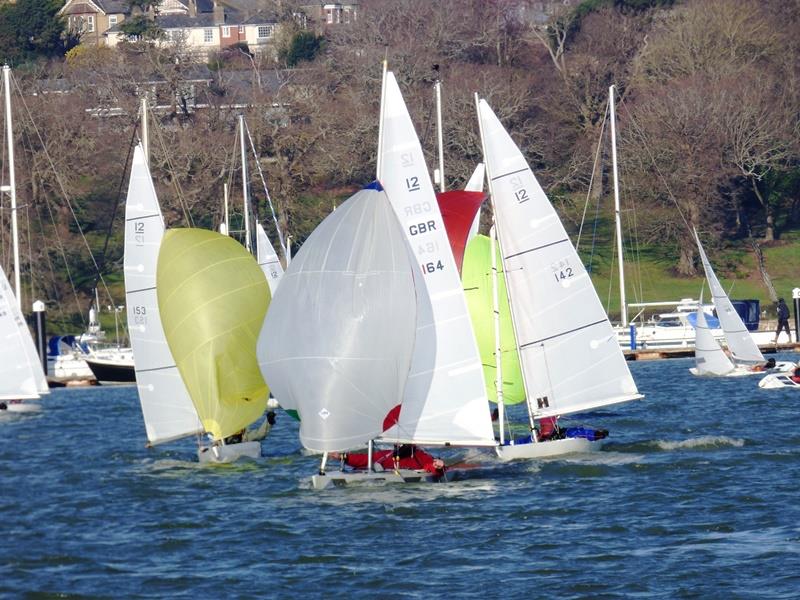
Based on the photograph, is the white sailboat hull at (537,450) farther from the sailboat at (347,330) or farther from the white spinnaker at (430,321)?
the sailboat at (347,330)

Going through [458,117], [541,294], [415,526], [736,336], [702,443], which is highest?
[458,117]

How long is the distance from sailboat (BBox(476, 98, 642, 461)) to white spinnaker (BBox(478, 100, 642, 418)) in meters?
0.02

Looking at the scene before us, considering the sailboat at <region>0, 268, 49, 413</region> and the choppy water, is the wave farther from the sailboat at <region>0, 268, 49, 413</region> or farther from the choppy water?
the sailboat at <region>0, 268, 49, 413</region>

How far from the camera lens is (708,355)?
1774 inches

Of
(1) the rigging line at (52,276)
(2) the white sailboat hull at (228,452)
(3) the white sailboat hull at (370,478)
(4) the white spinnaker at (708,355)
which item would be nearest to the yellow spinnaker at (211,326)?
(2) the white sailboat hull at (228,452)

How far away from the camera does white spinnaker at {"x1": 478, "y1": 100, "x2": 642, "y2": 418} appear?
90.6ft

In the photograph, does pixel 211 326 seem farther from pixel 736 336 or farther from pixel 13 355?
pixel 736 336

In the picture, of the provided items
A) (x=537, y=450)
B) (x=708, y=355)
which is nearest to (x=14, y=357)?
(x=537, y=450)

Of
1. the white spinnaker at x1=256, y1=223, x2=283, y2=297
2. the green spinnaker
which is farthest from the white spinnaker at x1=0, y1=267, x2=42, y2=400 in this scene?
the green spinnaker

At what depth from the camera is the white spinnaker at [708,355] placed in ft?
147

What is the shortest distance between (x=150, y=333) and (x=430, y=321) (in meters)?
6.77

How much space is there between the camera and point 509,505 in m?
23.2

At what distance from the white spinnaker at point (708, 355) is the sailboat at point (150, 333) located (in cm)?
2001

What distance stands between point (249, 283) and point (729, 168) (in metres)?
44.1
